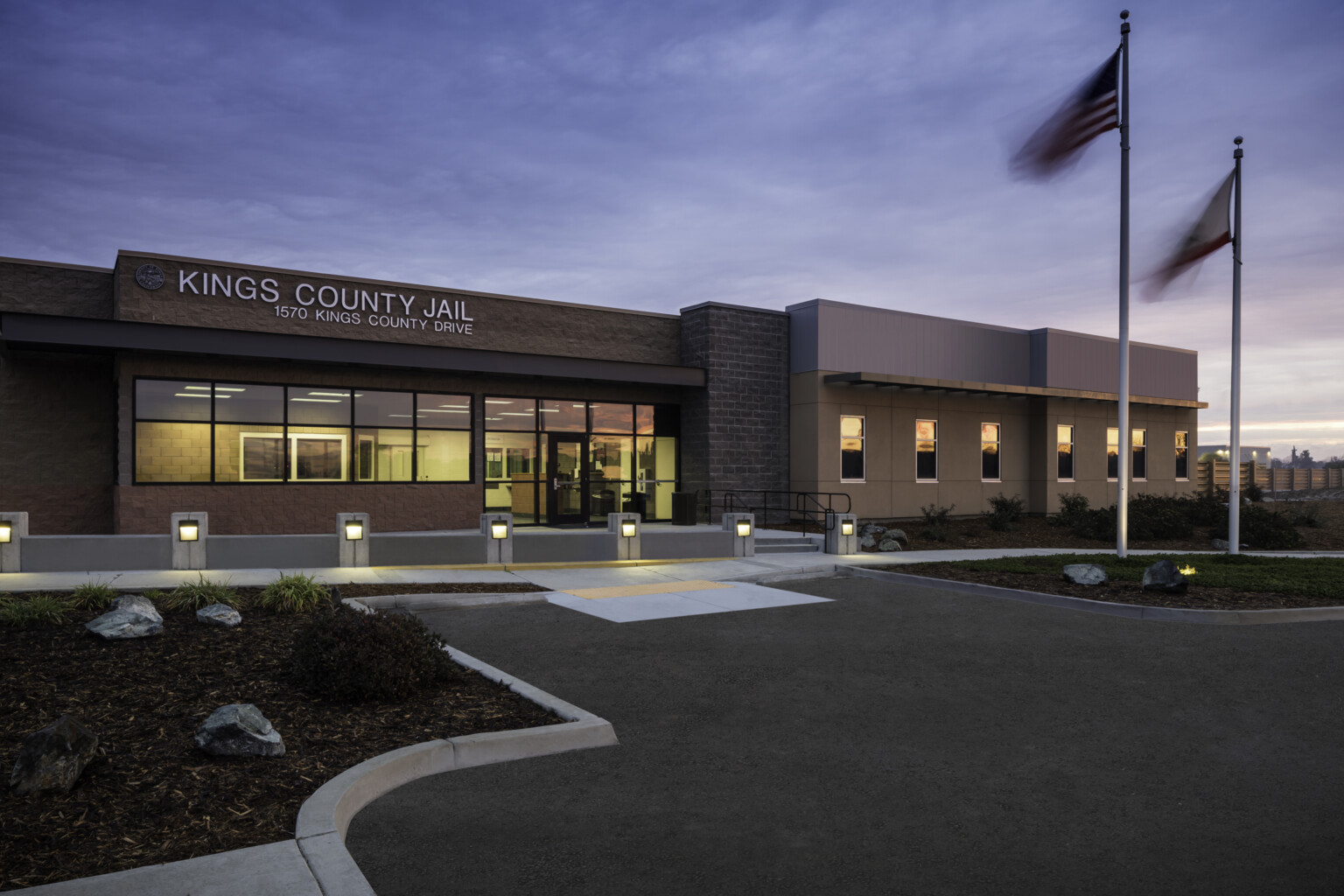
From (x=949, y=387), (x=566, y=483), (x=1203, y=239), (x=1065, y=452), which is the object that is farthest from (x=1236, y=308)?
(x=566, y=483)

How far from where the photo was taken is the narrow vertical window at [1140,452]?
102 ft

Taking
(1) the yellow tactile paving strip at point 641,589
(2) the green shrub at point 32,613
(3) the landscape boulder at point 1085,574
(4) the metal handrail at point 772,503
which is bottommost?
(1) the yellow tactile paving strip at point 641,589

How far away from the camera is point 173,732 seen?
576cm

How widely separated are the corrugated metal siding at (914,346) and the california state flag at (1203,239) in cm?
809

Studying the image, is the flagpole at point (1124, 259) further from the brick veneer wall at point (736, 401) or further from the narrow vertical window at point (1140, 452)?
the narrow vertical window at point (1140, 452)

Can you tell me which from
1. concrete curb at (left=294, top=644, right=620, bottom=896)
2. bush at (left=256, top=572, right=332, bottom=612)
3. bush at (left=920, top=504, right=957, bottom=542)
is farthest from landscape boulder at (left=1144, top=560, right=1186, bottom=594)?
bush at (left=256, top=572, right=332, bottom=612)

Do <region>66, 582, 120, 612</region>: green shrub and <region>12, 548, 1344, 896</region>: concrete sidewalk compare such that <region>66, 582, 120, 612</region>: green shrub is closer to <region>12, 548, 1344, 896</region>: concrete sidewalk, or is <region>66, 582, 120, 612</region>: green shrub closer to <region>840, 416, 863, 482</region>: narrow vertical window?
<region>12, 548, 1344, 896</region>: concrete sidewalk

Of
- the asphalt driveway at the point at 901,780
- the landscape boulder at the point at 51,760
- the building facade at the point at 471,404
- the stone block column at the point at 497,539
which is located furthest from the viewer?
the building facade at the point at 471,404

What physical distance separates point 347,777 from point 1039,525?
23968 millimetres

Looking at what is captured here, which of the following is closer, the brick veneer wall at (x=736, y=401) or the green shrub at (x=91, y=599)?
the green shrub at (x=91, y=599)

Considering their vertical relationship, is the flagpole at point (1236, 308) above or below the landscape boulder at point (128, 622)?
above

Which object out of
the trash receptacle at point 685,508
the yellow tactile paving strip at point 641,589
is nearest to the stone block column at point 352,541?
the yellow tactile paving strip at point 641,589

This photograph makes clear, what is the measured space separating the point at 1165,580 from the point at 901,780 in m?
9.15

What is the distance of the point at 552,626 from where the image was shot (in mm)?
10633
